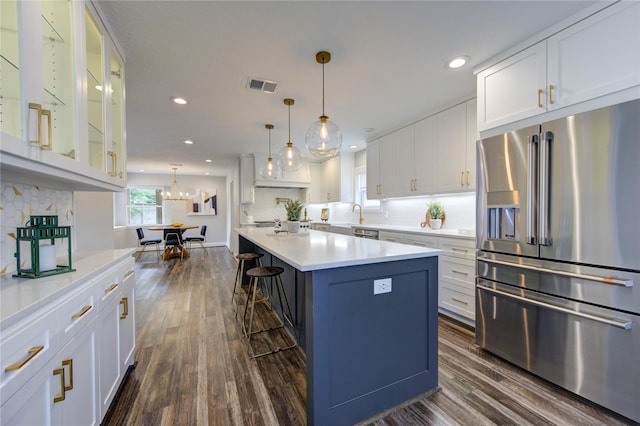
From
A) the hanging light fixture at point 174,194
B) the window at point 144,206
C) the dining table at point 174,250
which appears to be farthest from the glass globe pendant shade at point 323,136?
the window at point 144,206

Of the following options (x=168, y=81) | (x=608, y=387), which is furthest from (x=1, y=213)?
(x=608, y=387)

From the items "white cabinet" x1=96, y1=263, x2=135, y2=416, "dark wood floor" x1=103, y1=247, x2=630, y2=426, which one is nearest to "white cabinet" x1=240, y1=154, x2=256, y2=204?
"dark wood floor" x1=103, y1=247, x2=630, y2=426

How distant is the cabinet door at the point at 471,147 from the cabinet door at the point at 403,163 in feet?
2.67

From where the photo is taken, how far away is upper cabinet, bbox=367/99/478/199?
292 cm

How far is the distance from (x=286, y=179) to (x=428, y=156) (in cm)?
326

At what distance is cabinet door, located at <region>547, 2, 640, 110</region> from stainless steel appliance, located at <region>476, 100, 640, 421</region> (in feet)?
0.56

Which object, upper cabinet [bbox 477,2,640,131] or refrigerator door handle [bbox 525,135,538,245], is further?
refrigerator door handle [bbox 525,135,538,245]

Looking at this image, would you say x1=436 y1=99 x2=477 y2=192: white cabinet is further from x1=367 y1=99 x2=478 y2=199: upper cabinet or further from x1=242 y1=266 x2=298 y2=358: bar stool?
x1=242 y1=266 x2=298 y2=358: bar stool

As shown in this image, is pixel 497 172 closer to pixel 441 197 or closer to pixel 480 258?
pixel 480 258

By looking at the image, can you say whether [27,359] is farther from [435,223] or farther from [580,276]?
[435,223]

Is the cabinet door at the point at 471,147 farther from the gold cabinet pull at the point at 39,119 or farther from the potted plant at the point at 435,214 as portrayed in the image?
the gold cabinet pull at the point at 39,119

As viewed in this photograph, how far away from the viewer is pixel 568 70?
176cm

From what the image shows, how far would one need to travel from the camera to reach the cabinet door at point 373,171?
4367 mm

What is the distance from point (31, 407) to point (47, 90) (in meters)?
1.29
